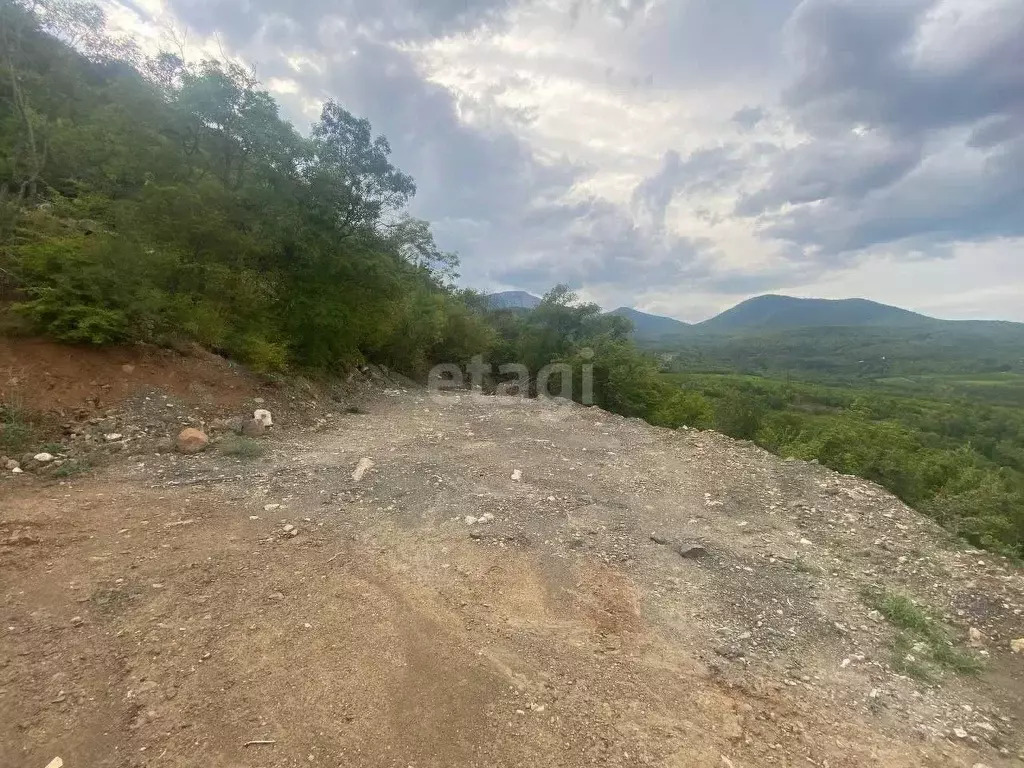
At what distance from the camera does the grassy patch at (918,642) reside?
4113 millimetres

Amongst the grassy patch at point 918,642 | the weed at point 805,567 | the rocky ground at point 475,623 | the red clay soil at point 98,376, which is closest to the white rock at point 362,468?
the rocky ground at point 475,623

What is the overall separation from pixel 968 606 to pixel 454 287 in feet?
91.7

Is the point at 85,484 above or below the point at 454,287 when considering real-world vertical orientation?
below

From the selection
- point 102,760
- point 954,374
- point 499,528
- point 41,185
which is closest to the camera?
point 102,760

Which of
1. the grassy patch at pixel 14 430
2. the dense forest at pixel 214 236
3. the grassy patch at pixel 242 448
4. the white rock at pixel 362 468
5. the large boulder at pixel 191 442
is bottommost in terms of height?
the white rock at pixel 362 468

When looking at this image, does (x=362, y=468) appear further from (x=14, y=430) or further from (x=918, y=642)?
(x=918, y=642)

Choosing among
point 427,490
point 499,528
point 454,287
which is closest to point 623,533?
point 499,528

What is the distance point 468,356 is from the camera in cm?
2548

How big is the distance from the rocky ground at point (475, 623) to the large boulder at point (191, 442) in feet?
0.78

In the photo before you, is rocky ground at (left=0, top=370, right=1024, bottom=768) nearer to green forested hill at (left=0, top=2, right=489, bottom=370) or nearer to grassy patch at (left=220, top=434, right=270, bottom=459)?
grassy patch at (left=220, top=434, right=270, bottom=459)

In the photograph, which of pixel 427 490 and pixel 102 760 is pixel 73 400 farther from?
pixel 102 760

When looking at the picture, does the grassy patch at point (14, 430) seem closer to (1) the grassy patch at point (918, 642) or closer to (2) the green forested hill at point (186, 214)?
(2) the green forested hill at point (186, 214)

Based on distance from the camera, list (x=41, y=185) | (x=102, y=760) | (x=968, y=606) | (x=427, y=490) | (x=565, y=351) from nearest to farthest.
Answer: (x=102, y=760) < (x=968, y=606) < (x=427, y=490) < (x=41, y=185) < (x=565, y=351)

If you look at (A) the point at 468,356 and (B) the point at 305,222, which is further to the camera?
(A) the point at 468,356
